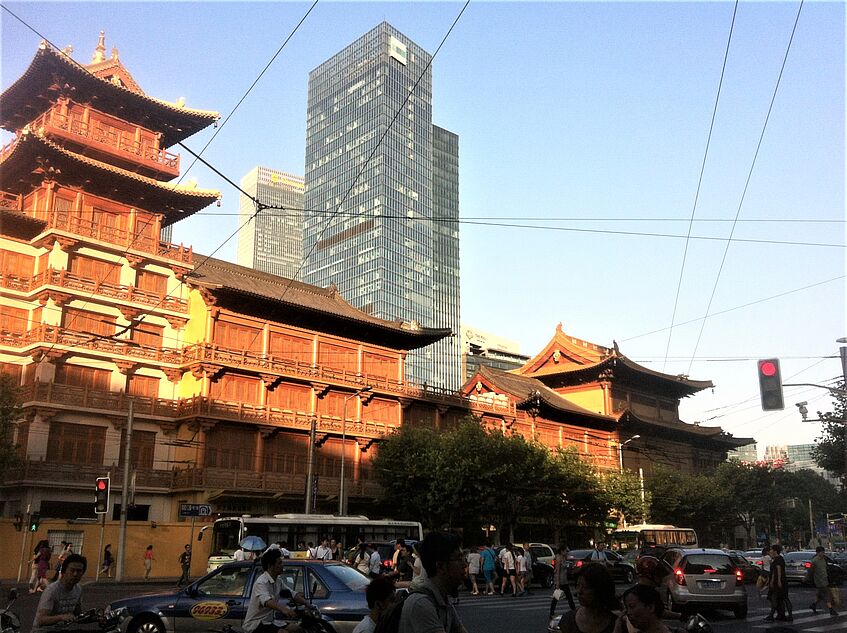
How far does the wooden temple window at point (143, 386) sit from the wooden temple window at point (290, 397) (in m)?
5.57

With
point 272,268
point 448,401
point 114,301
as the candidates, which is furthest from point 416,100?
point 114,301

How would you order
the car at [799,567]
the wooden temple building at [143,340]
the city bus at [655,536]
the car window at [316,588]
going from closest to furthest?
the car window at [316,588], the car at [799,567], the wooden temple building at [143,340], the city bus at [655,536]

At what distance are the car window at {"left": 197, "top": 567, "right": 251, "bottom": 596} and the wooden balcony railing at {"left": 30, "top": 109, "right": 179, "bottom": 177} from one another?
30.3 m

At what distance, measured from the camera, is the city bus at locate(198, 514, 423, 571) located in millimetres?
27234

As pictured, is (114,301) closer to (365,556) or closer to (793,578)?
(365,556)

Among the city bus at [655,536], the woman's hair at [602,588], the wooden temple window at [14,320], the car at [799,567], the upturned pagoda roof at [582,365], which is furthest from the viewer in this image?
the upturned pagoda roof at [582,365]

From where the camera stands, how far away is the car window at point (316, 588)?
33.5 feet

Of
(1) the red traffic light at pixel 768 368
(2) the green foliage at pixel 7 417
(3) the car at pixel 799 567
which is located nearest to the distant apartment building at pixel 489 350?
(3) the car at pixel 799 567

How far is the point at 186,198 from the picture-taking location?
39594mm

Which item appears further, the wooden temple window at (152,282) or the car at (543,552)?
the wooden temple window at (152,282)

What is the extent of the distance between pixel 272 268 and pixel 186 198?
157368 millimetres

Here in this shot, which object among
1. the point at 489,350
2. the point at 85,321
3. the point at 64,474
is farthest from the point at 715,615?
the point at 489,350

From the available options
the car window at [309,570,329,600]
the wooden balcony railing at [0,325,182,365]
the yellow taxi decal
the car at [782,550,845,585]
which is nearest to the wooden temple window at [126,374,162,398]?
the wooden balcony railing at [0,325,182,365]

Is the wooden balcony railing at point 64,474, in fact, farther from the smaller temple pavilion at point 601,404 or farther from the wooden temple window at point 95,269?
the smaller temple pavilion at point 601,404
